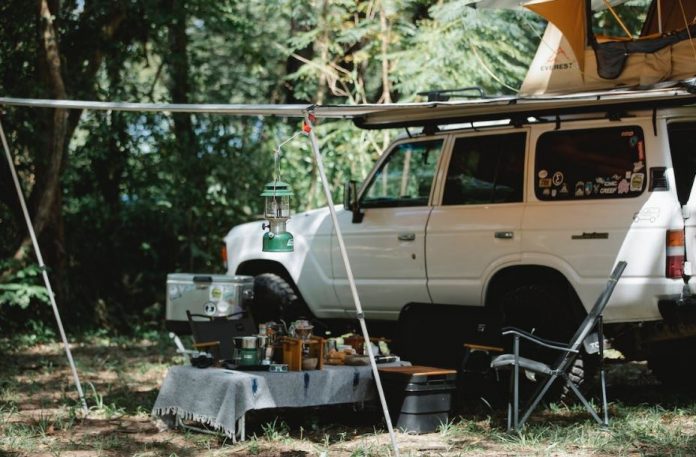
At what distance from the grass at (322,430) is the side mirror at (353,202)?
1656mm

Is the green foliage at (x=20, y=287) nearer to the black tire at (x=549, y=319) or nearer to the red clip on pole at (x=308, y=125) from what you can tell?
the black tire at (x=549, y=319)

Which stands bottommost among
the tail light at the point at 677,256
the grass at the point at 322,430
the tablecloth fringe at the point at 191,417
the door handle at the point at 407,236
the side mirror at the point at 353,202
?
the grass at the point at 322,430

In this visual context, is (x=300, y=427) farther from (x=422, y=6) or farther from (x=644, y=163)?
(x=422, y=6)

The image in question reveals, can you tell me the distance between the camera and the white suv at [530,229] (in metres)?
6.57

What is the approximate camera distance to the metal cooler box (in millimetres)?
8344

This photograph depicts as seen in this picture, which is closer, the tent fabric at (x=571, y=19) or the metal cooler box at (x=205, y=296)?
the tent fabric at (x=571, y=19)

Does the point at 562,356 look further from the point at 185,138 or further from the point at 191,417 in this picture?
the point at 185,138

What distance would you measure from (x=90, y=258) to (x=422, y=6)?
212 inches

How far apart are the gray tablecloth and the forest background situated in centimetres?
469

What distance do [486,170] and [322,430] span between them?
228 centimetres

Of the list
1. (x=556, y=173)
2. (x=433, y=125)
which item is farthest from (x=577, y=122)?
(x=433, y=125)

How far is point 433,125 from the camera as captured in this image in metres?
7.79

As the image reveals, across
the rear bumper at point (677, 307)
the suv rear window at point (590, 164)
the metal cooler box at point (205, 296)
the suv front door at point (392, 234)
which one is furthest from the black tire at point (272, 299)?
the rear bumper at point (677, 307)

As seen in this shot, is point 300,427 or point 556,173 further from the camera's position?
point 556,173
